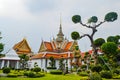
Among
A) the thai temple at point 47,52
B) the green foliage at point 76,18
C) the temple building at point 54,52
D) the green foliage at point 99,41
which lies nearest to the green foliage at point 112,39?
the green foliage at point 99,41

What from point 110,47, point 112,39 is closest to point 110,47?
point 110,47

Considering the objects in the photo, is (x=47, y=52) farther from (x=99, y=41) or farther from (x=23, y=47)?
(x=99, y=41)

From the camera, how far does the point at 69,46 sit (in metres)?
56.4

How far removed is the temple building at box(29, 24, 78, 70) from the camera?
2064 inches

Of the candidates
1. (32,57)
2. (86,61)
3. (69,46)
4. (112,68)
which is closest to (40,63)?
(32,57)

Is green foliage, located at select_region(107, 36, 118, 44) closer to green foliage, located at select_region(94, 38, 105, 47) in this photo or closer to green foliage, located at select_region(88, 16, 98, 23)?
green foliage, located at select_region(94, 38, 105, 47)

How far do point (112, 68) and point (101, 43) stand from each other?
13.4ft

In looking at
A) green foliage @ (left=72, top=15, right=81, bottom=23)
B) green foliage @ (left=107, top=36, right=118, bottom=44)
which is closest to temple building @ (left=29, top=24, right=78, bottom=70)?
green foliage @ (left=107, top=36, right=118, bottom=44)

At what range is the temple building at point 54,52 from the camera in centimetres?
5244

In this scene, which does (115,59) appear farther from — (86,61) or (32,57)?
(32,57)

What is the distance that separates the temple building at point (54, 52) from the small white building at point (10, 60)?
4826mm

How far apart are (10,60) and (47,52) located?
8.70 m

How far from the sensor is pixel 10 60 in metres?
50.9

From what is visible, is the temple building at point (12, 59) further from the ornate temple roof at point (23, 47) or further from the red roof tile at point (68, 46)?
the red roof tile at point (68, 46)
